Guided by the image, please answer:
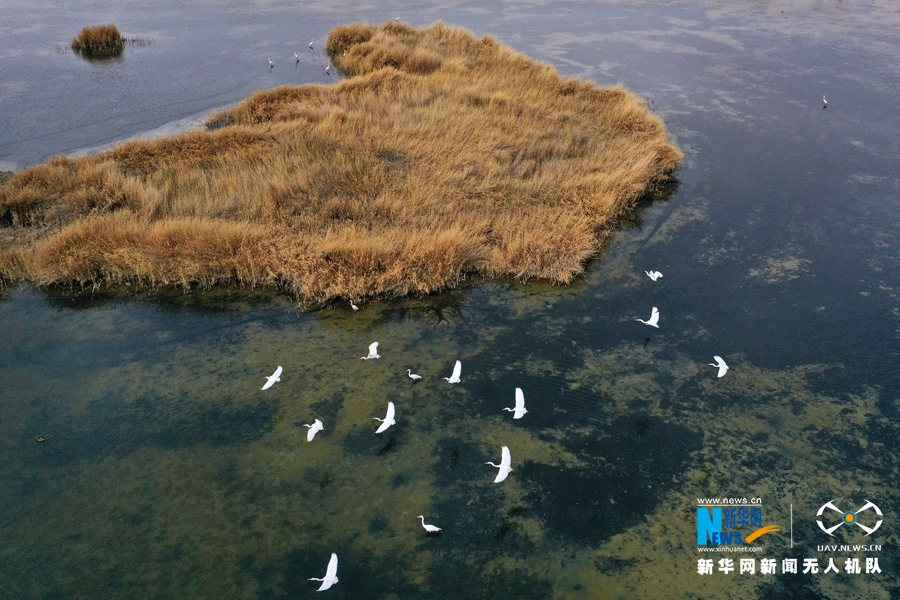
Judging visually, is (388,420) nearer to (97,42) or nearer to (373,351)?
(373,351)

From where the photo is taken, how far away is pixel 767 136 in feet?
37.8

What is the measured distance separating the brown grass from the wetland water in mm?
7665

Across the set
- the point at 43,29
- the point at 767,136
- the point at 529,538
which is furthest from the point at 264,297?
the point at 43,29

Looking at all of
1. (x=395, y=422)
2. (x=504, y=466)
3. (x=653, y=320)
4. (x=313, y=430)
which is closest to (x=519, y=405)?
(x=504, y=466)

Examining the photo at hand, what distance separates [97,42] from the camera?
16.6m

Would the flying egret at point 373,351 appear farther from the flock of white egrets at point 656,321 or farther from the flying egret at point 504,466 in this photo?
the flock of white egrets at point 656,321

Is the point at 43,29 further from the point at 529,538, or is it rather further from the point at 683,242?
the point at 529,538

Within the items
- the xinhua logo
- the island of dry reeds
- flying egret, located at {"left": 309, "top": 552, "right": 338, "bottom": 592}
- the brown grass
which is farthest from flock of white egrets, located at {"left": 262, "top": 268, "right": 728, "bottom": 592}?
the brown grass

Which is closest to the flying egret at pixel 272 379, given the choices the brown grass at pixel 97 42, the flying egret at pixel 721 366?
the flying egret at pixel 721 366

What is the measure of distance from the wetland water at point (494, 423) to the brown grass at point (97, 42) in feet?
25.1

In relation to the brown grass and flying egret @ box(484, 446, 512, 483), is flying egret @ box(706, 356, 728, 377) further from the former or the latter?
the brown grass

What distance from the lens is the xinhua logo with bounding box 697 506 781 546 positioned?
479 cm

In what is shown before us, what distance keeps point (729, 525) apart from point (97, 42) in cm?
1759

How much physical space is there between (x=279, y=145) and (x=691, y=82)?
8.83 meters
